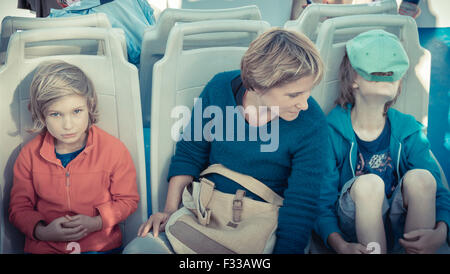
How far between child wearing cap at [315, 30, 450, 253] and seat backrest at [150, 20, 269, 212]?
0.36 meters

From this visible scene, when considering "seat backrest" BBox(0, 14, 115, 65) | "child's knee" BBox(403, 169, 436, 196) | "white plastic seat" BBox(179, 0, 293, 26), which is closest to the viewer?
"child's knee" BBox(403, 169, 436, 196)

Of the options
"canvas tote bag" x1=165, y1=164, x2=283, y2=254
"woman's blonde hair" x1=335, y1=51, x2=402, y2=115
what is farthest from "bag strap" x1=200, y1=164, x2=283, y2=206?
"woman's blonde hair" x1=335, y1=51, x2=402, y2=115

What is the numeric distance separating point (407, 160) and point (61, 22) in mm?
1195

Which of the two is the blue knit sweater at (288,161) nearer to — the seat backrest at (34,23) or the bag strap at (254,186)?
the bag strap at (254,186)

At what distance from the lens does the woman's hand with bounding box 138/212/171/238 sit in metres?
1.22

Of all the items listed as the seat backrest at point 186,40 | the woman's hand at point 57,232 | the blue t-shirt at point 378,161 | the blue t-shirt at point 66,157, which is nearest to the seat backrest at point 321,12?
the seat backrest at point 186,40

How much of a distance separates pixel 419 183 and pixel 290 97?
0.44 metres

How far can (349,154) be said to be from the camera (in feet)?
4.22

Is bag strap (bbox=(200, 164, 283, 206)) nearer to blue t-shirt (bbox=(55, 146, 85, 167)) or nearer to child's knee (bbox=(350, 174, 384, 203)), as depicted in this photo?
child's knee (bbox=(350, 174, 384, 203))

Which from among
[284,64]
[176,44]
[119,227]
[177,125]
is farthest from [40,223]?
[284,64]

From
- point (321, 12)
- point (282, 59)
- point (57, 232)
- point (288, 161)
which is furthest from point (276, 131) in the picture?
point (57, 232)

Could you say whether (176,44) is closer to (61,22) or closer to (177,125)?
(177,125)

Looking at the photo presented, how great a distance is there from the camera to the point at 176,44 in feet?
4.14

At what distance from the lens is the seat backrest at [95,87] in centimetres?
120
